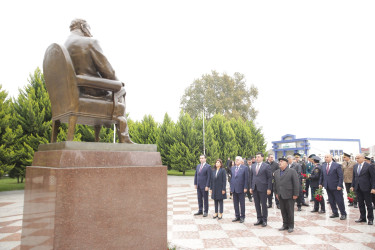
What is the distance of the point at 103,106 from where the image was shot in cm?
336

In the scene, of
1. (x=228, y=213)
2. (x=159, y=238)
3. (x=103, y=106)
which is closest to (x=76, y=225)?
(x=159, y=238)

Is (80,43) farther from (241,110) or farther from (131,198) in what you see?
(241,110)

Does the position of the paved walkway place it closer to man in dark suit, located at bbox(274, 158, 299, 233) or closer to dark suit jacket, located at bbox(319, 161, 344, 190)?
man in dark suit, located at bbox(274, 158, 299, 233)

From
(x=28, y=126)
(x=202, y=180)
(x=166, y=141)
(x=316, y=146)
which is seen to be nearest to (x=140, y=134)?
(x=166, y=141)

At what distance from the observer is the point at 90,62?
10.9 ft

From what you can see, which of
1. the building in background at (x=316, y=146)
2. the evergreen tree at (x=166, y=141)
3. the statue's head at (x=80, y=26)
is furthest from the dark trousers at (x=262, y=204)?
the building in background at (x=316, y=146)

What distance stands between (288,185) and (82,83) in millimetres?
5359

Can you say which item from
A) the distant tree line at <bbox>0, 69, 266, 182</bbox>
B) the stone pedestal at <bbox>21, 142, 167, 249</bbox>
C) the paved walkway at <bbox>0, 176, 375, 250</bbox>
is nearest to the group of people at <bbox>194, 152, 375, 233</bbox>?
the paved walkway at <bbox>0, 176, 375, 250</bbox>

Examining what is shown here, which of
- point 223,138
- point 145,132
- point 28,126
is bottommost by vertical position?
point 223,138

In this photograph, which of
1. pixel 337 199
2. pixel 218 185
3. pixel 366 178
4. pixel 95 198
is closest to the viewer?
pixel 95 198

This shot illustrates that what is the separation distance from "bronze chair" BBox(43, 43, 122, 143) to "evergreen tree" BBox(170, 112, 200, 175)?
21997 millimetres

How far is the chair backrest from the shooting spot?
3.15 metres

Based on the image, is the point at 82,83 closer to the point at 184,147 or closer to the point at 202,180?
the point at 202,180

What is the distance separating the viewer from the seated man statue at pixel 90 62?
10.7 feet
